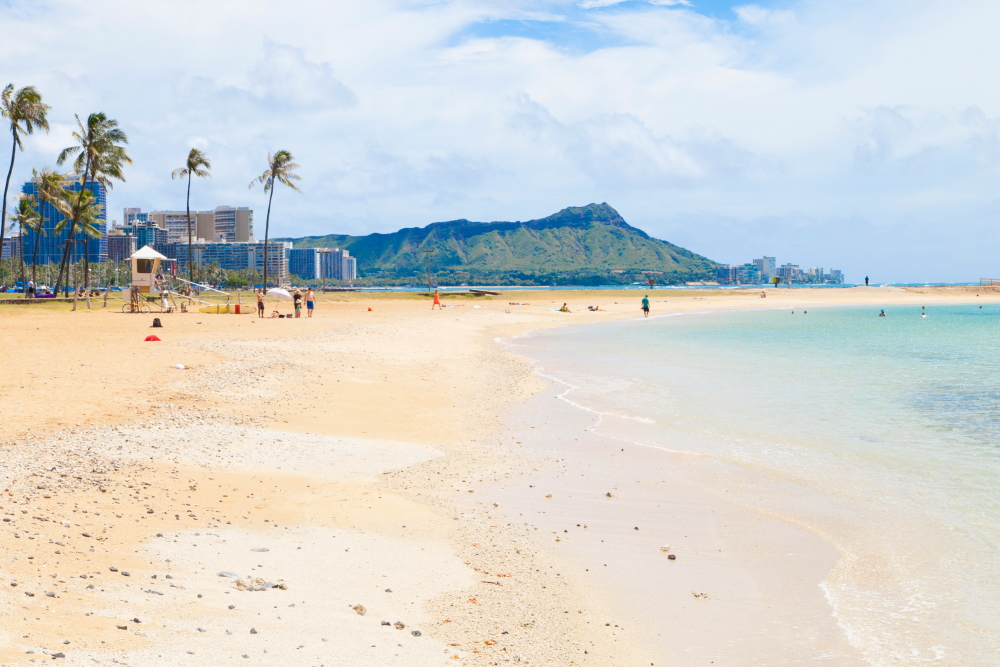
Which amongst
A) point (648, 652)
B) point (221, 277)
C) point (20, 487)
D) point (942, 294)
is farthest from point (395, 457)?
point (221, 277)

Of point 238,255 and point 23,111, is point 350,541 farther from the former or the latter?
point 238,255

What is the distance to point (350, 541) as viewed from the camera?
6727 mm

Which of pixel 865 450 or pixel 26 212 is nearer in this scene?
pixel 865 450

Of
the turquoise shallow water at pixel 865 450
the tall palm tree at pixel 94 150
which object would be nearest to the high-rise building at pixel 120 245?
the tall palm tree at pixel 94 150

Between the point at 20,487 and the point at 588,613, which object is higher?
the point at 20,487

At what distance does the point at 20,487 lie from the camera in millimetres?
6969

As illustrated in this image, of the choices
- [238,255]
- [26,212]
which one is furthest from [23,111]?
[238,255]

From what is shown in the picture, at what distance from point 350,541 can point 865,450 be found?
8720 millimetres

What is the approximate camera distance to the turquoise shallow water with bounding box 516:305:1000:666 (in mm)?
5934

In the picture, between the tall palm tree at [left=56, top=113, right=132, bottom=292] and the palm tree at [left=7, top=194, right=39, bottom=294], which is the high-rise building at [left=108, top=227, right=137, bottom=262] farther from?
the tall palm tree at [left=56, top=113, right=132, bottom=292]

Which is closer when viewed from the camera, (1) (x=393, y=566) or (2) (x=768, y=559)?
(1) (x=393, y=566)

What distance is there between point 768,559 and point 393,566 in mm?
3480

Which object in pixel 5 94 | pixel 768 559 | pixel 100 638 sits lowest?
pixel 768 559

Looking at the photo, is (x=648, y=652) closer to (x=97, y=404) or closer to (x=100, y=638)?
(x=100, y=638)
